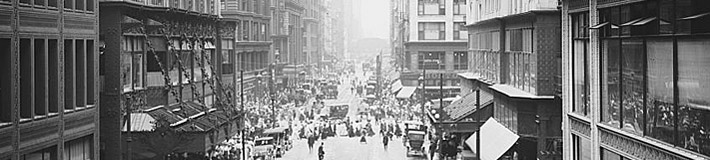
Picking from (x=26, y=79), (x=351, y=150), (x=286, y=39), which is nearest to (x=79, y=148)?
(x=26, y=79)

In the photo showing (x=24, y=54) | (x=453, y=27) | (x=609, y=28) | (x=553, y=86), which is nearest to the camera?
(x=609, y=28)

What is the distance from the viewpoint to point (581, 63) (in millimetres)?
28297

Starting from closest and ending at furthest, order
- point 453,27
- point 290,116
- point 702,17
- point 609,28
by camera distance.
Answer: point 702,17 < point 609,28 < point 290,116 < point 453,27

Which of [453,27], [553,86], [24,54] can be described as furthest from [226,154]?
[453,27]

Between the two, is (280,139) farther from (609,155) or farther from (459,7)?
(459,7)

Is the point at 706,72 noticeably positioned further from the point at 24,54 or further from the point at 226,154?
the point at 226,154

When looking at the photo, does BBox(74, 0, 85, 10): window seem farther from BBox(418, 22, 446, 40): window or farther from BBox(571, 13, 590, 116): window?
BBox(418, 22, 446, 40): window

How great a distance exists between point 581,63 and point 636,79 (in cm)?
532

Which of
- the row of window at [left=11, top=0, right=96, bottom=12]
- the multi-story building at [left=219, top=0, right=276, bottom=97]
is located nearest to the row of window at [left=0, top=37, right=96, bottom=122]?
the row of window at [left=11, top=0, right=96, bottom=12]

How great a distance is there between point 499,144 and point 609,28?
57.6 feet

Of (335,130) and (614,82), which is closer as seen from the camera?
(614,82)

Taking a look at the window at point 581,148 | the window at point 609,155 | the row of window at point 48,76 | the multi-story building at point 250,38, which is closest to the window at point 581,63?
the window at point 581,148

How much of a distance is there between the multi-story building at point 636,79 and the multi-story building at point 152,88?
15.0 meters

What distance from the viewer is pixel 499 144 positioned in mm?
41750
